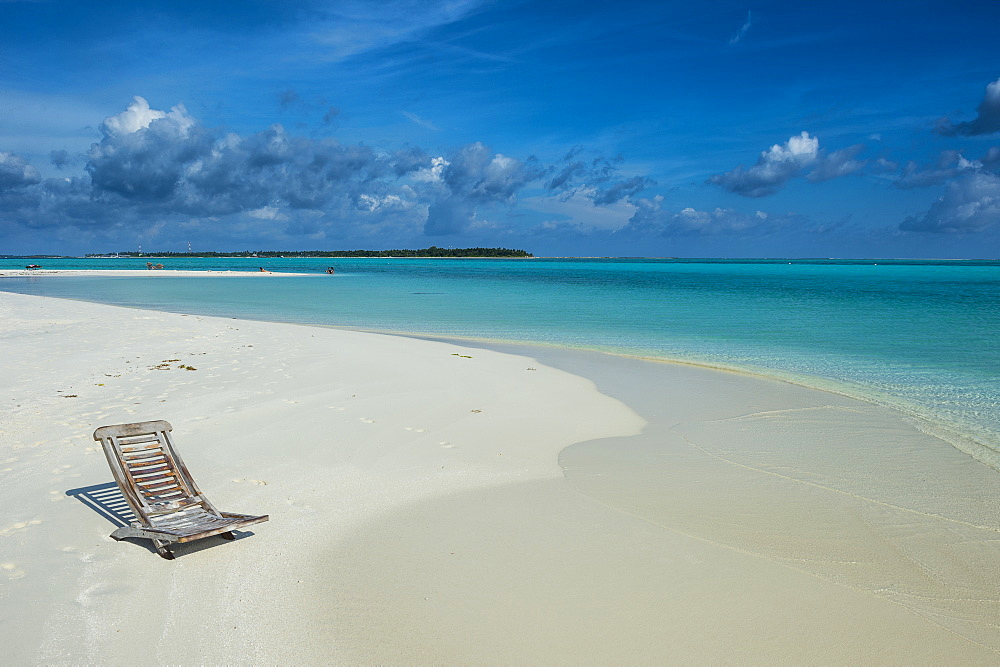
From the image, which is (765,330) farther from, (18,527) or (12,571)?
(12,571)

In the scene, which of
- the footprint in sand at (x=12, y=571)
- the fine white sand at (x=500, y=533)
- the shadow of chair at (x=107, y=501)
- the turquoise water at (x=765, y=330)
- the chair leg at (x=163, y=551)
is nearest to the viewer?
the fine white sand at (x=500, y=533)

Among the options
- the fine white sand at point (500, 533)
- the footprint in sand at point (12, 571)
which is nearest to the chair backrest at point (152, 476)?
the fine white sand at point (500, 533)

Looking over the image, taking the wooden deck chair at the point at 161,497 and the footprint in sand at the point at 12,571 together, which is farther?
the wooden deck chair at the point at 161,497

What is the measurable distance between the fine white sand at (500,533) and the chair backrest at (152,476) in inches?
17.1

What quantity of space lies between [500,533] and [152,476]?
359cm

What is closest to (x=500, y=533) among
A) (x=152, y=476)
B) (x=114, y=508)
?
(x=152, y=476)

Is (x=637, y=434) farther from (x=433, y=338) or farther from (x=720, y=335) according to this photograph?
(x=720, y=335)

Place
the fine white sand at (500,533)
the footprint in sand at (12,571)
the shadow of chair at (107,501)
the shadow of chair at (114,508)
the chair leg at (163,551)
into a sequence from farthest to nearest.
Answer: the shadow of chair at (107,501) → the shadow of chair at (114,508) → the chair leg at (163,551) → the footprint in sand at (12,571) → the fine white sand at (500,533)

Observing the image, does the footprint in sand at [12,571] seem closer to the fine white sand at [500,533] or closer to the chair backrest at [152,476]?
the fine white sand at [500,533]

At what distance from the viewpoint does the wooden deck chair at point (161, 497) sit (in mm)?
5141

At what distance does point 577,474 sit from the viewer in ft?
24.8

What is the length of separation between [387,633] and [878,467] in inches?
279

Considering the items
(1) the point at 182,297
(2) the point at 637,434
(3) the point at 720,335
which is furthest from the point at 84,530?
(1) the point at 182,297

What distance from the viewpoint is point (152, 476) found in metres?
6.08
